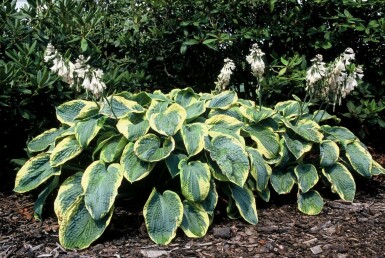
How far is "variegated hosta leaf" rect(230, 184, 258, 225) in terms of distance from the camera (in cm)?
413

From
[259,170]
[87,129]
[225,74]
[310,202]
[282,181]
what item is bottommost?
[310,202]

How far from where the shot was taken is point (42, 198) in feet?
14.0

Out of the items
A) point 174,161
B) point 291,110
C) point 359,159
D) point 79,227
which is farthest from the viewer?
point 291,110

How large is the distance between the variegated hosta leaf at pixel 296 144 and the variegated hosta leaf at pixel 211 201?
0.72m

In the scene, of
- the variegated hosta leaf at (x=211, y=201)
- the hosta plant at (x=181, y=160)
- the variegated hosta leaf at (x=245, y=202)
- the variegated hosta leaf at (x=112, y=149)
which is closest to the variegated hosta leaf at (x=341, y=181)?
the hosta plant at (x=181, y=160)

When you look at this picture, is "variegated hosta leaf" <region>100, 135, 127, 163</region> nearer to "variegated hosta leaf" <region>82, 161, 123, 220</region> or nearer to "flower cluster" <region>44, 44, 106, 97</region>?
"variegated hosta leaf" <region>82, 161, 123, 220</region>

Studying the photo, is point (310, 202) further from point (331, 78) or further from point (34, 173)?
point (34, 173)

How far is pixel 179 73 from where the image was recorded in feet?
19.5

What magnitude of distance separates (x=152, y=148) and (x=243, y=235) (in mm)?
812

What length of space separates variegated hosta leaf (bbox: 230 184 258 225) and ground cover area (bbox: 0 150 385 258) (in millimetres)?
59

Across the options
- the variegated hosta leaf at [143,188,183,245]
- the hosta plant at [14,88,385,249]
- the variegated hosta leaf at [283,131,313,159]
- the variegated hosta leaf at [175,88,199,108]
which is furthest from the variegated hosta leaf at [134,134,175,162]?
the variegated hosta leaf at [283,131,313,159]

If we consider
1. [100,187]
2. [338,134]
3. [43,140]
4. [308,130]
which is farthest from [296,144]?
A: [43,140]

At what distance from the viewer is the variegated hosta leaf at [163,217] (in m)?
3.86

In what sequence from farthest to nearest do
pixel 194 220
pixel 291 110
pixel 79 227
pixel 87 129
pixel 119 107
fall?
1. pixel 291 110
2. pixel 119 107
3. pixel 87 129
4. pixel 194 220
5. pixel 79 227
